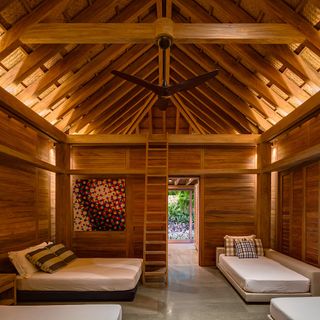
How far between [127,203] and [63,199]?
1.29 m

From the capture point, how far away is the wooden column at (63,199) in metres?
6.02

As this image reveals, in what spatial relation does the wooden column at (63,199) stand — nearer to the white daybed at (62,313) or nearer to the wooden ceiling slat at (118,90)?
the wooden ceiling slat at (118,90)

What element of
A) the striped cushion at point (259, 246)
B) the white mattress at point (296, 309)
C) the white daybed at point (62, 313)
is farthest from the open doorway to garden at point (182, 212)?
the white daybed at point (62, 313)

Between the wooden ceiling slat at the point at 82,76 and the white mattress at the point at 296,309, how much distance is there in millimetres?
3864

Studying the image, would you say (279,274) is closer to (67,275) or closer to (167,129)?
(67,275)

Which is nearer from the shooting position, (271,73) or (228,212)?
(271,73)

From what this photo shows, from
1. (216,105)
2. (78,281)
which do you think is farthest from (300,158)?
(78,281)

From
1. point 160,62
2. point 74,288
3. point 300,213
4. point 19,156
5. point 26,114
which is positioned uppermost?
point 160,62

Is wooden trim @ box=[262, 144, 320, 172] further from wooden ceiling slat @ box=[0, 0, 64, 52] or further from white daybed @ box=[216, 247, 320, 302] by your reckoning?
wooden ceiling slat @ box=[0, 0, 64, 52]

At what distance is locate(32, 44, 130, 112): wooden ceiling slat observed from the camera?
176 inches

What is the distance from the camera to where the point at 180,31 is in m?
3.35

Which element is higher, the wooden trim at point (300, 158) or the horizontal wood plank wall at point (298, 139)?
the horizontal wood plank wall at point (298, 139)

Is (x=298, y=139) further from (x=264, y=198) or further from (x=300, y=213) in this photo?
(x=264, y=198)

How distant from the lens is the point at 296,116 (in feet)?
14.9
